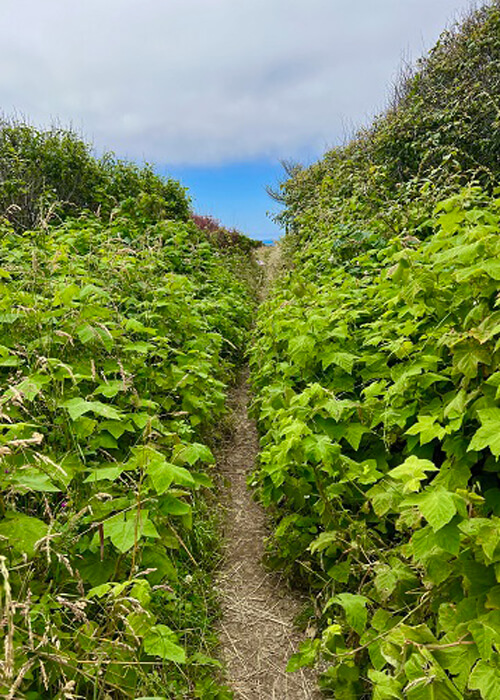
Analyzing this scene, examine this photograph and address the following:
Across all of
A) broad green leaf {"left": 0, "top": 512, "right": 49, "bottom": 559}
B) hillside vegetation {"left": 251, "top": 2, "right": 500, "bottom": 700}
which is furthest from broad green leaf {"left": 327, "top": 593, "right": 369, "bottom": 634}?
broad green leaf {"left": 0, "top": 512, "right": 49, "bottom": 559}

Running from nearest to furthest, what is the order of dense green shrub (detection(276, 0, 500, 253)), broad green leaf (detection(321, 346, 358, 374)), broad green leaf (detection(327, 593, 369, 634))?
broad green leaf (detection(327, 593, 369, 634)), broad green leaf (detection(321, 346, 358, 374)), dense green shrub (detection(276, 0, 500, 253))

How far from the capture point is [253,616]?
8.42ft

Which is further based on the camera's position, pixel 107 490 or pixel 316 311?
pixel 316 311

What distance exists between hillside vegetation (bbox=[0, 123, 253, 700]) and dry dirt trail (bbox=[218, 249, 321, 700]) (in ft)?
0.43

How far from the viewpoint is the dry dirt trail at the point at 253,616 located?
2.17 m

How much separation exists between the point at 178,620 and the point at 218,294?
563cm

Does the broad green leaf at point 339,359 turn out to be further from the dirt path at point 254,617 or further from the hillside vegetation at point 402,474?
the dirt path at point 254,617

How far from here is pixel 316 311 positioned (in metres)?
3.54

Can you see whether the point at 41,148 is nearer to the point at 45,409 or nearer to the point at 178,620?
the point at 45,409

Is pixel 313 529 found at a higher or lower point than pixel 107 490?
lower

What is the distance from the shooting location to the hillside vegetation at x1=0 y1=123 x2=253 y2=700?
147cm

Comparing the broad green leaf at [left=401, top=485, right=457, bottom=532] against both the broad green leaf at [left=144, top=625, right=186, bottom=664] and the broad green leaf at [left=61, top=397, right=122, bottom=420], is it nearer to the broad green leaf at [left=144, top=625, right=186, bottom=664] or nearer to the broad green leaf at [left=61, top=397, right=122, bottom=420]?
the broad green leaf at [left=144, top=625, right=186, bottom=664]

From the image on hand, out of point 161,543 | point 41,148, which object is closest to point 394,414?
point 161,543

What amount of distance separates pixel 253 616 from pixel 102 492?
133 cm
